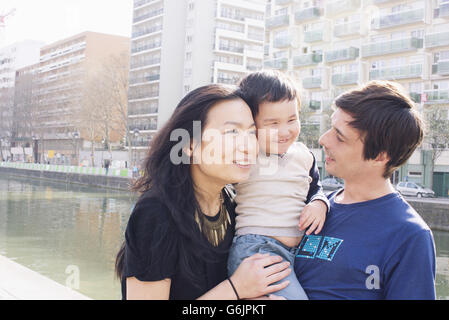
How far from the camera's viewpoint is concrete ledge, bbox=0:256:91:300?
11.1 ft

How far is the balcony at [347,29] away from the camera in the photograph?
2842 cm

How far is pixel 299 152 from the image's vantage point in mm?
2174

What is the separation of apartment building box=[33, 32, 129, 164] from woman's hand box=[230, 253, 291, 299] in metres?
49.0

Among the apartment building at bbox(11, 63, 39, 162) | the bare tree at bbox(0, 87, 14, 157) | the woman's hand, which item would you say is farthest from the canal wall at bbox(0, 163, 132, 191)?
the woman's hand

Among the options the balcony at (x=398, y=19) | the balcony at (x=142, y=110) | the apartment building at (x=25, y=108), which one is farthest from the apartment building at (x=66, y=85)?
the balcony at (x=398, y=19)

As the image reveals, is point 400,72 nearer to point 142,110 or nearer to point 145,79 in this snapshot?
point 145,79

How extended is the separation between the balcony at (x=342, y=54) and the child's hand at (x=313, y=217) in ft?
93.4

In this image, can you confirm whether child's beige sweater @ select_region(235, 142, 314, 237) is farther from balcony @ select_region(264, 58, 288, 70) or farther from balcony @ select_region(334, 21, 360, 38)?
balcony @ select_region(264, 58, 288, 70)

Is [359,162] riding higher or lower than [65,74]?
lower

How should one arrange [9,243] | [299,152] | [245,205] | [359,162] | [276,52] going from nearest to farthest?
[359,162] < [245,205] < [299,152] < [9,243] < [276,52]

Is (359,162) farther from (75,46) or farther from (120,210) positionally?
(75,46)

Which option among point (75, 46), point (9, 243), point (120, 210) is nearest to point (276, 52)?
point (120, 210)
